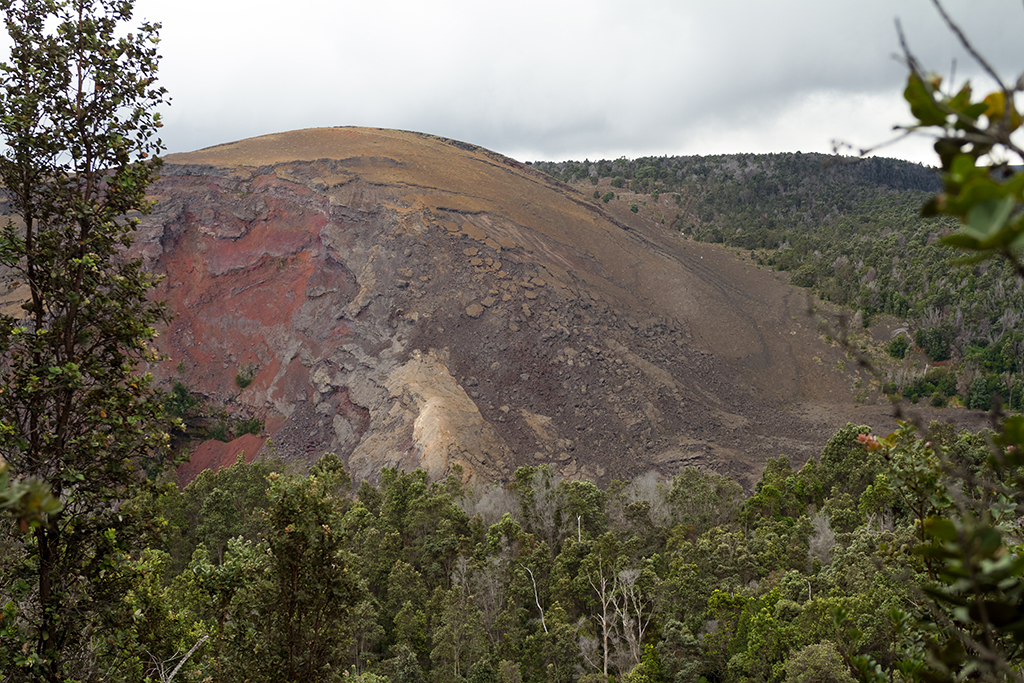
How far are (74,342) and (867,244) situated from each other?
70.1 metres

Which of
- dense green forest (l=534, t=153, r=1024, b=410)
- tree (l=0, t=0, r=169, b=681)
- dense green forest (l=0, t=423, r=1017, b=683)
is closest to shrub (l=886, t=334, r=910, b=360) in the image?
dense green forest (l=534, t=153, r=1024, b=410)

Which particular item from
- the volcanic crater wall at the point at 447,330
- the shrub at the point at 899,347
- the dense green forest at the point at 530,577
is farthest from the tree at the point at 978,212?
the shrub at the point at 899,347

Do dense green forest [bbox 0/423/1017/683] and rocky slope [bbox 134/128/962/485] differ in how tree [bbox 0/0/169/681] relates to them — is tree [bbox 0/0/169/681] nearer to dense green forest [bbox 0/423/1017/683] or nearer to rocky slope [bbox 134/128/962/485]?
dense green forest [bbox 0/423/1017/683]

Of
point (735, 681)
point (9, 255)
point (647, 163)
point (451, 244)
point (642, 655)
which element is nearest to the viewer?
point (9, 255)

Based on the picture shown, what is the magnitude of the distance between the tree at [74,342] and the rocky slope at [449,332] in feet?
76.2

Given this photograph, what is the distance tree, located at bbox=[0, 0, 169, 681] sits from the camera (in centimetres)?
523

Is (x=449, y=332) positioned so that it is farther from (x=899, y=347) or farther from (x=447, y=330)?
(x=899, y=347)

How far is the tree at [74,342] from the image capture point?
5230 millimetres

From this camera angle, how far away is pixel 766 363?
Answer: 4200 cm

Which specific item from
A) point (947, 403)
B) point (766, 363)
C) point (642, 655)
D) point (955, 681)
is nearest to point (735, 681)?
point (642, 655)

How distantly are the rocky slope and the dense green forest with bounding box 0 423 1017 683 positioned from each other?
463cm

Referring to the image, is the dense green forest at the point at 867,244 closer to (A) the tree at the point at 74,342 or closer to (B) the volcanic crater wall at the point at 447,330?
(A) the tree at the point at 74,342

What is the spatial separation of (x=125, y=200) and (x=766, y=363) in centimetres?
4169

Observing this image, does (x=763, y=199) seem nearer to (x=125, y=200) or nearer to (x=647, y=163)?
(x=647, y=163)
